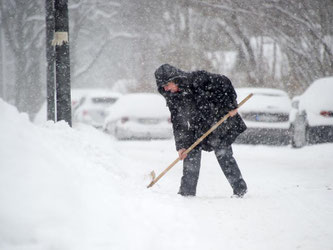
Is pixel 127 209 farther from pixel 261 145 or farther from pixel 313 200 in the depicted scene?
pixel 261 145

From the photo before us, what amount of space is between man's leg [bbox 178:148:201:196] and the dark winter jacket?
125 millimetres

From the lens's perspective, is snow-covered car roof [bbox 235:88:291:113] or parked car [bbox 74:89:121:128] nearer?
snow-covered car roof [bbox 235:88:291:113]

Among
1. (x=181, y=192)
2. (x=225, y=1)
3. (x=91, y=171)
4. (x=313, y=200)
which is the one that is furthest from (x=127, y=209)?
(x=225, y=1)

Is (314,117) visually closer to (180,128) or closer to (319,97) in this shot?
(319,97)

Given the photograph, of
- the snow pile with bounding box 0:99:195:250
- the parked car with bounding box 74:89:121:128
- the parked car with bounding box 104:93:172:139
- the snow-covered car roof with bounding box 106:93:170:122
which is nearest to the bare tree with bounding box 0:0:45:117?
the parked car with bounding box 74:89:121:128

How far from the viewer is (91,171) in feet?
14.4

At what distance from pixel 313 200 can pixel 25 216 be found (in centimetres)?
334

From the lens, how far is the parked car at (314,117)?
984 centimetres

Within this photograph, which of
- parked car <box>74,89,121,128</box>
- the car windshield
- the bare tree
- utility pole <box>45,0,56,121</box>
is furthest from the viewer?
the bare tree

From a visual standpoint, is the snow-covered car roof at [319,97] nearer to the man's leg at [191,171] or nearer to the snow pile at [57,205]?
the man's leg at [191,171]

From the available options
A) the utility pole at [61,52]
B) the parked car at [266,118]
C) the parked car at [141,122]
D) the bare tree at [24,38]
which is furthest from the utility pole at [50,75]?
the bare tree at [24,38]

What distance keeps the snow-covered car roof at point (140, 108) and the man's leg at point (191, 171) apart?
275 inches

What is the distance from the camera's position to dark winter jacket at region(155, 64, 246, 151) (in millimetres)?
5348

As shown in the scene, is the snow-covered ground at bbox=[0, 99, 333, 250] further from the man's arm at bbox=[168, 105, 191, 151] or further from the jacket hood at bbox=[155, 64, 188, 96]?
the jacket hood at bbox=[155, 64, 188, 96]
